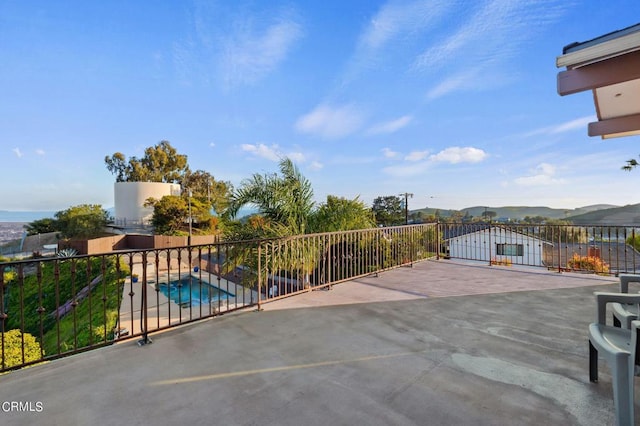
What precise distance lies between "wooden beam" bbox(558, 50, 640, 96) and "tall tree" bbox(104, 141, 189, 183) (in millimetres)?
41500

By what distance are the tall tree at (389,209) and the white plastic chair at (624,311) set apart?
2230 cm

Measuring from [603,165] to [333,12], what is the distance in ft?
53.1

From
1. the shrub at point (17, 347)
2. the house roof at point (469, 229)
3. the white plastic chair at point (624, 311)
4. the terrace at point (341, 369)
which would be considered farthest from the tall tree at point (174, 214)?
the white plastic chair at point (624, 311)

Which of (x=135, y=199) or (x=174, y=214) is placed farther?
(x=135, y=199)

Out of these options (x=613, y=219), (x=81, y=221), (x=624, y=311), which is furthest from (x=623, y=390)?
(x=81, y=221)

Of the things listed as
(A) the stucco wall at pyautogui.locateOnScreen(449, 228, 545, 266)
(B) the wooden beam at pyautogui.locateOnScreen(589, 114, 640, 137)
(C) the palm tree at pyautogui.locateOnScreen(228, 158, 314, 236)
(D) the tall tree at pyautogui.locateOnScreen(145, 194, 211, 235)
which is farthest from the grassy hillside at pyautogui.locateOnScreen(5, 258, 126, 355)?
(B) the wooden beam at pyautogui.locateOnScreen(589, 114, 640, 137)

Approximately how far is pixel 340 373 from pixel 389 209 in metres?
27.1

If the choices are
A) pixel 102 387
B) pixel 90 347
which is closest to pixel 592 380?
pixel 102 387

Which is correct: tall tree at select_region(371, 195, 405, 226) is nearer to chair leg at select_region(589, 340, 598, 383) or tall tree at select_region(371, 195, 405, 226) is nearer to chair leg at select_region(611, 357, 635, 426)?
chair leg at select_region(589, 340, 598, 383)

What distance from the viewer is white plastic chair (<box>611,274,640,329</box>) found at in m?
1.39

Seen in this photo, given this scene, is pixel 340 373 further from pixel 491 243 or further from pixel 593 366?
pixel 491 243

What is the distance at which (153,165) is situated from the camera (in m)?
37.3

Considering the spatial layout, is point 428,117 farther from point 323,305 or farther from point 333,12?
point 323,305

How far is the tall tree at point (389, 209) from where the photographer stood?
24.9m
